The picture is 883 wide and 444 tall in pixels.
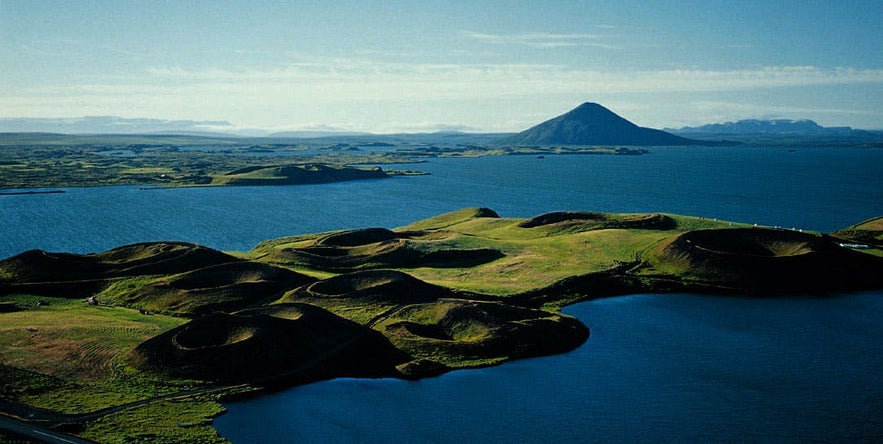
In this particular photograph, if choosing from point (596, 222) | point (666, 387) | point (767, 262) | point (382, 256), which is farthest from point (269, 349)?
point (596, 222)

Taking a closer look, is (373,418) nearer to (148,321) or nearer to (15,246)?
(148,321)

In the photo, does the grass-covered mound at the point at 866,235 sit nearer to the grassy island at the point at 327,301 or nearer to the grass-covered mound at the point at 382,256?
the grassy island at the point at 327,301

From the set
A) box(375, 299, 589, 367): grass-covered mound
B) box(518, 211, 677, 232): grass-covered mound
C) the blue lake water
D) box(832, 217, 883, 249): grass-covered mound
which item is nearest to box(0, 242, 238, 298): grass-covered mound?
box(375, 299, 589, 367): grass-covered mound

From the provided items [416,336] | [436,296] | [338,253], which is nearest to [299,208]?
[338,253]

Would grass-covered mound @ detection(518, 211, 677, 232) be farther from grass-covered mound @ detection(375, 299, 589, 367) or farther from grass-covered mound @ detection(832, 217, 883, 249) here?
grass-covered mound @ detection(375, 299, 589, 367)

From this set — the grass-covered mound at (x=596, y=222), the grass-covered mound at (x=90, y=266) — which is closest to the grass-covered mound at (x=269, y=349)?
the grass-covered mound at (x=90, y=266)

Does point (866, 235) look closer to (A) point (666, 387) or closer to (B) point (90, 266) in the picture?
(A) point (666, 387)
